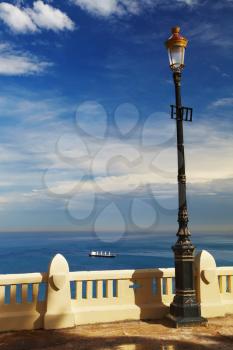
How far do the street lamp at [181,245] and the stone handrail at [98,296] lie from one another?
83 cm

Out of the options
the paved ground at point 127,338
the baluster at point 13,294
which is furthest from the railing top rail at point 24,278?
the paved ground at point 127,338

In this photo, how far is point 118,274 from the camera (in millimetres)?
9805

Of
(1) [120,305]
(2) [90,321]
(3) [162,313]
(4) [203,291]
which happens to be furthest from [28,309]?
(4) [203,291]

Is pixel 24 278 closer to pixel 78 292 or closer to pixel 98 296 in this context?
A: pixel 78 292

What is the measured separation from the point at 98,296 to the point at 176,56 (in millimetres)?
5933

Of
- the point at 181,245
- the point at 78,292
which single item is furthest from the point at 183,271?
the point at 78,292

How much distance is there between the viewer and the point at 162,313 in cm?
994

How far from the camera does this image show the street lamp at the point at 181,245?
9.12 m

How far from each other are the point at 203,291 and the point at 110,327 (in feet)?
8.40

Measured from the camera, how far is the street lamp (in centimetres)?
912

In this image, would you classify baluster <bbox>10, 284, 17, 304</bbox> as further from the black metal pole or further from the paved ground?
the black metal pole

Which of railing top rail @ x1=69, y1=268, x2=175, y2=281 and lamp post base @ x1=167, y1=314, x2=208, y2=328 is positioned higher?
railing top rail @ x1=69, y1=268, x2=175, y2=281

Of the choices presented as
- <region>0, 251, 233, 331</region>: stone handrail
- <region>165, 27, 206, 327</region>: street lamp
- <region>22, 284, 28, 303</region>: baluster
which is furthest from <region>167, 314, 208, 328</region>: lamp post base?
<region>22, 284, 28, 303</region>: baluster

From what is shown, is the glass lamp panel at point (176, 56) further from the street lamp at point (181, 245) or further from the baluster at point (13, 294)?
the baluster at point (13, 294)
